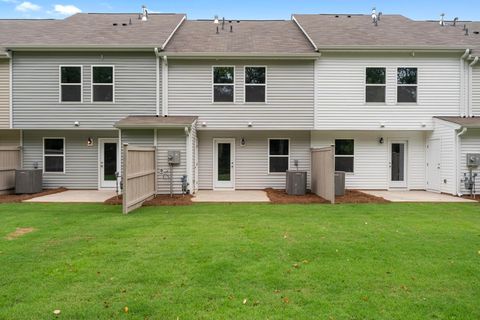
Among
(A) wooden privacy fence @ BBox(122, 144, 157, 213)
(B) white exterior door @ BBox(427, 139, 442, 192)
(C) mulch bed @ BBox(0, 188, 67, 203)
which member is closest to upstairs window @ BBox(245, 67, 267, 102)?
(A) wooden privacy fence @ BBox(122, 144, 157, 213)

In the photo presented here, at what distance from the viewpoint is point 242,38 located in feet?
49.4

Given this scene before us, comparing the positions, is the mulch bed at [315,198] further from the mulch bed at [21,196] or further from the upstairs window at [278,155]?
the mulch bed at [21,196]

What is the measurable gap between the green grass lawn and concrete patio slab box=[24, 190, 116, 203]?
2697 mm

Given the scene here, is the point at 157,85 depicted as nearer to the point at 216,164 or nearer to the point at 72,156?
the point at 216,164

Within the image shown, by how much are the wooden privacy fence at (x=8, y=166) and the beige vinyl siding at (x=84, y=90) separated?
1.05m

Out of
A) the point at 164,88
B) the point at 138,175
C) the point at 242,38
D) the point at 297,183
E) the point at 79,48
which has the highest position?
the point at 242,38

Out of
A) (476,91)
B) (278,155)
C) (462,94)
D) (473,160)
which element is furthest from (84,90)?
(476,91)

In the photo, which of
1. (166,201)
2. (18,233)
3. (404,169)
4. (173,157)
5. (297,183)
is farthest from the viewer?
(404,169)

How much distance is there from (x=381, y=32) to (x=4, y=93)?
49.2 ft

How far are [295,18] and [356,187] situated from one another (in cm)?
839

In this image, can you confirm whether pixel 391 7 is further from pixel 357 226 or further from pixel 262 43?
pixel 357 226

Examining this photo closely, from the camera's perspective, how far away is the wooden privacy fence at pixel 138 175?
9.15 m

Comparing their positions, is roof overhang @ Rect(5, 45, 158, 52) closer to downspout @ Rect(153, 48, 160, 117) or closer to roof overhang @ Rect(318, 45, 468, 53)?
downspout @ Rect(153, 48, 160, 117)

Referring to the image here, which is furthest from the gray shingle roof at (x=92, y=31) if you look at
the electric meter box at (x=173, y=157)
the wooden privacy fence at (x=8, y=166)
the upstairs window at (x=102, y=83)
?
the electric meter box at (x=173, y=157)
